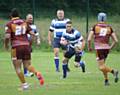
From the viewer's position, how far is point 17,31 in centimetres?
1523

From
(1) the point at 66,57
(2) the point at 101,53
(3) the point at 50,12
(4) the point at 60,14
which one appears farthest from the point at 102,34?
(3) the point at 50,12

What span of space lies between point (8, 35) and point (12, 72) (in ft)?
19.7

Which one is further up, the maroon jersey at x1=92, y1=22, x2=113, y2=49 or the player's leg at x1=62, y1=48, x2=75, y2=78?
the maroon jersey at x1=92, y1=22, x2=113, y2=49

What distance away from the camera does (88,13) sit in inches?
1423

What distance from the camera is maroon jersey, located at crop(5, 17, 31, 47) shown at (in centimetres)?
1518

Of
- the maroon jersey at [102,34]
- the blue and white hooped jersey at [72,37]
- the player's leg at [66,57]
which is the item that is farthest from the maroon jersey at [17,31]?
the blue and white hooped jersey at [72,37]

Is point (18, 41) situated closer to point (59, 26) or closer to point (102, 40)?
point (102, 40)

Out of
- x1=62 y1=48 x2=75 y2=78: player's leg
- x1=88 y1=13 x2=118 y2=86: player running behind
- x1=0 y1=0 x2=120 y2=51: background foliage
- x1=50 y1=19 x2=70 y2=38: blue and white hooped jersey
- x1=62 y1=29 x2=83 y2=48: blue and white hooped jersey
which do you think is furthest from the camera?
x1=0 y1=0 x2=120 y2=51: background foliage

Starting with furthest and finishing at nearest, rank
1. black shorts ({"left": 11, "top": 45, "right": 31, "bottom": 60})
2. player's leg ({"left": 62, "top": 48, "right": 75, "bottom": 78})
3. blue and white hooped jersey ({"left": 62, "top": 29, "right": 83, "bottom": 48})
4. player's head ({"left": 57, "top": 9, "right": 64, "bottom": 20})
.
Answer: player's head ({"left": 57, "top": 9, "right": 64, "bottom": 20})
blue and white hooped jersey ({"left": 62, "top": 29, "right": 83, "bottom": 48})
player's leg ({"left": 62, "top": 48, "right": 75, "bottom": 78})
black shorts ({"left": 11, "top": 45, "right": 31, "bottom": 60})

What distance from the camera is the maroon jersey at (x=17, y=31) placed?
15.2 metres

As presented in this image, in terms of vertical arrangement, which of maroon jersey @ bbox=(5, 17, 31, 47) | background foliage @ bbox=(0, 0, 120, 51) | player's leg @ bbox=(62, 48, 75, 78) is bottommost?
background foliage @ bbox=(0, 0, 120, 51)

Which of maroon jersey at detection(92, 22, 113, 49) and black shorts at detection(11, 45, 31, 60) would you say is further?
maroon jersey at detection(92, 22, 113, 49)

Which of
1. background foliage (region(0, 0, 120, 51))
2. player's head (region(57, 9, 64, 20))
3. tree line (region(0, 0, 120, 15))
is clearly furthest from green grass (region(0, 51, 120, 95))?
tree line (region(0, 0, 120, 15))

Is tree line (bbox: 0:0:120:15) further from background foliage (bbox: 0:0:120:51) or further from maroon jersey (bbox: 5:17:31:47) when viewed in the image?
maroon jersey (bbox: 5:17:31:47)
